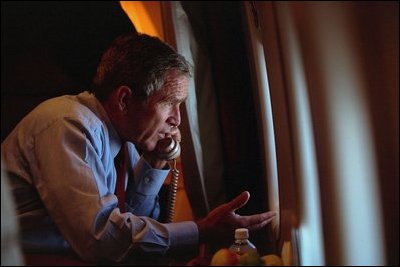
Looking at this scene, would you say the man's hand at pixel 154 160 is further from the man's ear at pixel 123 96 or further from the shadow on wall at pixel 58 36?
the shadow on wall at pixel 58 36

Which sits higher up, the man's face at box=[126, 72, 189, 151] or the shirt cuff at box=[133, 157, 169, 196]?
the man's face at box=[126, 72, 189, 151]

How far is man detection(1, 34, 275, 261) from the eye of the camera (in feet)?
1.86

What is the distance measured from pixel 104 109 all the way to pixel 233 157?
231mm

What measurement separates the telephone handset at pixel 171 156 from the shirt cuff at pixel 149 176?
2cm

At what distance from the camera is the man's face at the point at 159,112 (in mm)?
770

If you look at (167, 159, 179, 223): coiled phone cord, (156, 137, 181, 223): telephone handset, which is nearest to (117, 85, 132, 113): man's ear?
(156, 137, 181, 223): telephone handset

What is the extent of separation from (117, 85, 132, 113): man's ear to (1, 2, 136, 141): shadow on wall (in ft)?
1.21

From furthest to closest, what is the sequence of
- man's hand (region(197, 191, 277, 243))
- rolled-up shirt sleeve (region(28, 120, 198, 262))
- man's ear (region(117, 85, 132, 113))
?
man's ear (region(117, 85, 132, 113))
man's hand (region(197, 191, 277, 243))
rolled-up shirt sleeve (region(28, 120, 198, 262))

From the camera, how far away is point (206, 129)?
83 cm

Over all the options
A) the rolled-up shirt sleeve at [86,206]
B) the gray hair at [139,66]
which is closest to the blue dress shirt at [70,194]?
the rolled-up shirt sleeve at [86,206]

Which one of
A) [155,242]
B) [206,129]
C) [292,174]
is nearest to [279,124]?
[292,174]

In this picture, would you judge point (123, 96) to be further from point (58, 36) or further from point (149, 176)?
point (58, 36)

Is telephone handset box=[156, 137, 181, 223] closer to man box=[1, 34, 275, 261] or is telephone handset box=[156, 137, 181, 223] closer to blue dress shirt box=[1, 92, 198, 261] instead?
man box=[1, 34, 275, 261]

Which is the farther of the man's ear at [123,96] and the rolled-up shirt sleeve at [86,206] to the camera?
the man's ear at [123,96]
